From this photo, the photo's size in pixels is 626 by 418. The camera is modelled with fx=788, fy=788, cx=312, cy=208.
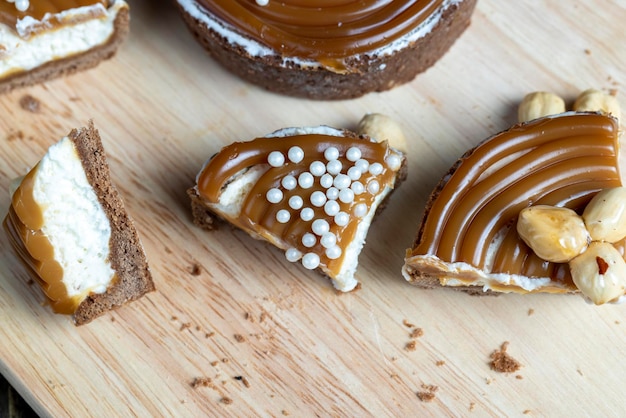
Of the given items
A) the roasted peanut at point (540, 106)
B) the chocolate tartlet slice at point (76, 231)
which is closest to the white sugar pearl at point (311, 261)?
the chocolate tartlet slice at point (76, 231)

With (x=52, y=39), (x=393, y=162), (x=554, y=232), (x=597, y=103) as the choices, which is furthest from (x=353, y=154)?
(x=52, y=39)

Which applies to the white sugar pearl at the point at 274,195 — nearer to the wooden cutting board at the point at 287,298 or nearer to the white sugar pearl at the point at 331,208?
the white sugar pearl at the point at 331,208

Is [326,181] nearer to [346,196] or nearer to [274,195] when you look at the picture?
[346,196]

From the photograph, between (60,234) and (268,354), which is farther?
(268,354)

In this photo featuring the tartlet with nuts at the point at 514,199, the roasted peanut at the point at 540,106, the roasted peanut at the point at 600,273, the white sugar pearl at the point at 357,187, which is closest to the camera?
the roasted peanut at the point at 600,273

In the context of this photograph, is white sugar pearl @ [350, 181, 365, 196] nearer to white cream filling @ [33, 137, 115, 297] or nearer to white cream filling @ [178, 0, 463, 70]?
white cream filling @ [178, 0, 463, 70]

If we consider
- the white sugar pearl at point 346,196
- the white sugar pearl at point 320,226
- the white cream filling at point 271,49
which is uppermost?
→ the white cream filling at point 271,49

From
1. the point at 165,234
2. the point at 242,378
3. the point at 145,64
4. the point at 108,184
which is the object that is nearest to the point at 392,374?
the point at 242,378

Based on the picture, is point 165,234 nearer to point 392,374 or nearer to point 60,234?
point 60,234
